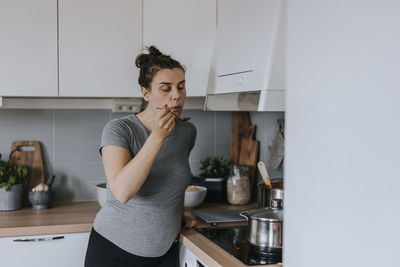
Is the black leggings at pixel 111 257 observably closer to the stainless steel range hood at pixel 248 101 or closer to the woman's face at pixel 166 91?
the woman's face at pixel 166 91

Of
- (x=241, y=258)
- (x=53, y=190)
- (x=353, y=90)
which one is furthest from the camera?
(x=53, y=190)

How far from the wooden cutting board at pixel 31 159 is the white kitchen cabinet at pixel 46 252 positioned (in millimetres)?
597

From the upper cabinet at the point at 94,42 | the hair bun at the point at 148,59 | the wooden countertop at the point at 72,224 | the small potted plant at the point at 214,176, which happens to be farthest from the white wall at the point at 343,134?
the small potted plant at the point at 214,176

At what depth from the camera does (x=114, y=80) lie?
2.50m

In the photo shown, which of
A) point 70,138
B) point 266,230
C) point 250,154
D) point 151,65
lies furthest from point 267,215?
point 70,138

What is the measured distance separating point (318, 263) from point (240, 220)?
1.29 m

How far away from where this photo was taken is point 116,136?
1801mm

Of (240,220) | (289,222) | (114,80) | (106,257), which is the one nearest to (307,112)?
(289,222)

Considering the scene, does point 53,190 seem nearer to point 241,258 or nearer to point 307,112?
point 241,258

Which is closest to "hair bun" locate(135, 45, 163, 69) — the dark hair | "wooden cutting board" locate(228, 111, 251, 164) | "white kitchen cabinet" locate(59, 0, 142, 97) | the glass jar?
the dark hair

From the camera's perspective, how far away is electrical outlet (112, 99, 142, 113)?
2.77m

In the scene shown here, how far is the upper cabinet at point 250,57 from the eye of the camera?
1.81 meters

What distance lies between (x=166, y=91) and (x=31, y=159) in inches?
48.7

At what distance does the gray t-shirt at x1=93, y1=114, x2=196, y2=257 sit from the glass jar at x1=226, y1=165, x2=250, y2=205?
768mm
